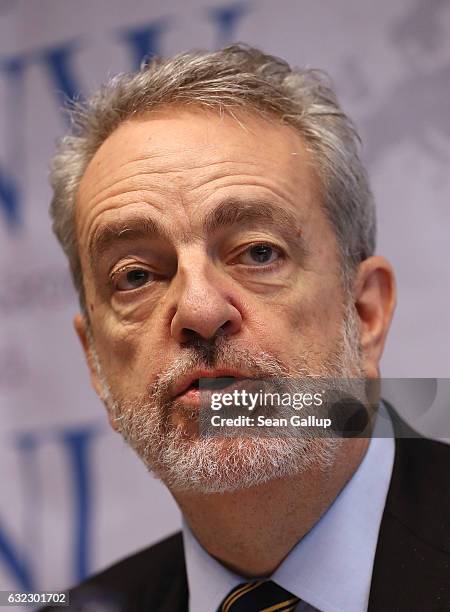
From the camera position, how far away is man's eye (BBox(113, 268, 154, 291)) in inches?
53.8

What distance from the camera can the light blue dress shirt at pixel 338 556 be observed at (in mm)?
1271

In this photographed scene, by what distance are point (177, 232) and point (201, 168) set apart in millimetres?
117

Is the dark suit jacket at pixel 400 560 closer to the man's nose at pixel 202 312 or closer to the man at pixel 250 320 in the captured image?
the man at pixel 250 320

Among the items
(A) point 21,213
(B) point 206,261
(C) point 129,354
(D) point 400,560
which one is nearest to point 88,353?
(C) point 129,354

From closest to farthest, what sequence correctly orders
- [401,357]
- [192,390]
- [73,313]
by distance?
[192,390] → [401,357] → [73,313]

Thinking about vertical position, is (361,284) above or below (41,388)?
above

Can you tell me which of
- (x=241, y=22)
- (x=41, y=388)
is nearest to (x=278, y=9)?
(x=241, y=22)

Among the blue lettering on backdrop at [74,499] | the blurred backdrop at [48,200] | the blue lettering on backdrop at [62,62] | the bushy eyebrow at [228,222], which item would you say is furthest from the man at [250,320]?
the blue lettering on backdrop at [74,499]

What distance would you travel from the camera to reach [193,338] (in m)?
1.22

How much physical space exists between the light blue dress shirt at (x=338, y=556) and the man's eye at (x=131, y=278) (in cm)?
47

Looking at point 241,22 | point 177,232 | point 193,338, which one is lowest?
point 193,338

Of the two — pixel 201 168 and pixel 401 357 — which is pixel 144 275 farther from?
pixel 401 357

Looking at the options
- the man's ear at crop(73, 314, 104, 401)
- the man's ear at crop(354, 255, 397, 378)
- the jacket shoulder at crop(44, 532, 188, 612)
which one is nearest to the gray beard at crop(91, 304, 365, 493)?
the man's ear at crop(354, 255, 397, 378)

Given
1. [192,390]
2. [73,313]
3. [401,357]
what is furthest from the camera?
[73,313]
